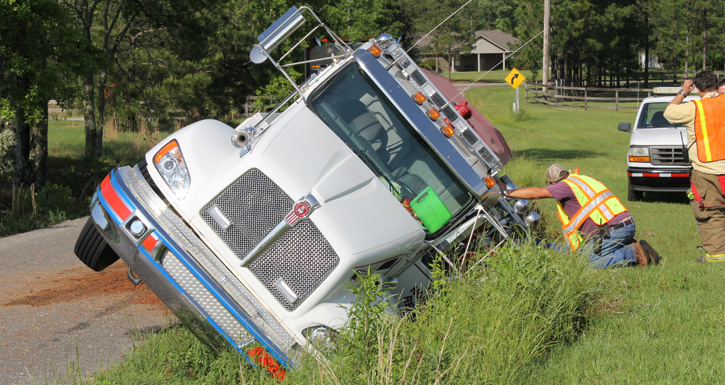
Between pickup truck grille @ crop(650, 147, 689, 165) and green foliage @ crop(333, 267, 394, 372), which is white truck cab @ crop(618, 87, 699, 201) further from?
green foliage @ crop(333, 267, 394, 372)

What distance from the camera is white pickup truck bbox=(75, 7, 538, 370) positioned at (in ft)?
16.6

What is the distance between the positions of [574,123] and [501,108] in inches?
275

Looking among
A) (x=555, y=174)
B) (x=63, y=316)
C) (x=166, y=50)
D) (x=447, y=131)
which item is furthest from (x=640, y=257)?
(x=166, y=50)

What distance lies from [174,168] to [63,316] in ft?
6.70

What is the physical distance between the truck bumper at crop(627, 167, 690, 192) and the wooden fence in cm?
3220

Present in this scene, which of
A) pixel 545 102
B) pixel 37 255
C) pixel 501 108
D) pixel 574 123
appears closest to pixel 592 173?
pixel 37 255

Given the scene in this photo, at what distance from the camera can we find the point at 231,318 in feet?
16.6

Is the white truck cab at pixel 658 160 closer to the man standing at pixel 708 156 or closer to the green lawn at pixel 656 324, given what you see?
the green lawn at pixel 656 324

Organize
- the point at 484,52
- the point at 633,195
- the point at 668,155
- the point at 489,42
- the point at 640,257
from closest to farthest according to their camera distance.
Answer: the point at 640,257, the point at 668,155, the point at 633,195, the point at 489,42, the point at 484,52

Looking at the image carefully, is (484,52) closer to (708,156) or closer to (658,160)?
(658,160)

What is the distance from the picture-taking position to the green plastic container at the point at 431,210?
19.6ft

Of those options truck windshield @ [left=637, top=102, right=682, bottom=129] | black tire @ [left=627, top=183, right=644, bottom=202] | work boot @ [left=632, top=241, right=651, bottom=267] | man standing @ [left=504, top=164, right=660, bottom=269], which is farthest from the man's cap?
truck windshield @ [left=637, top=102, right=682, bottom=129]

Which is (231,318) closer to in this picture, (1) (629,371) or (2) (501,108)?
(1) (629,371)

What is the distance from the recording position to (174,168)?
558cm
